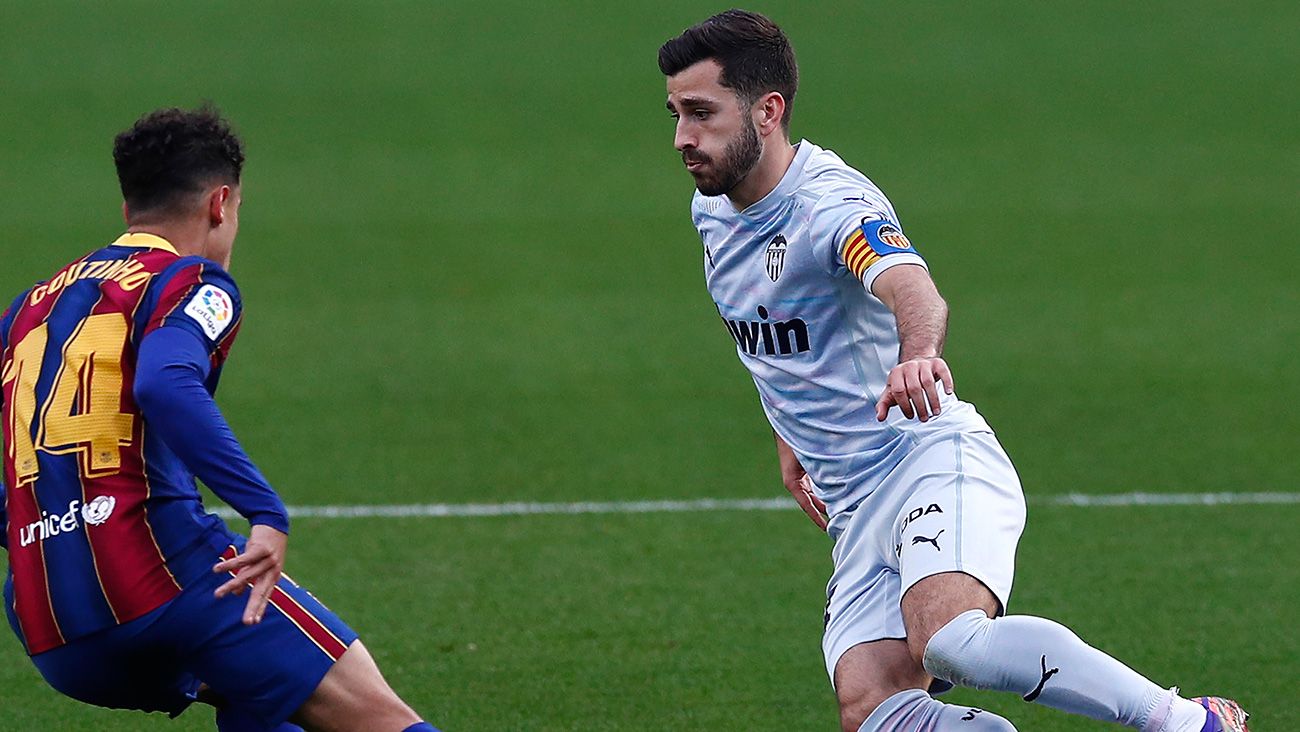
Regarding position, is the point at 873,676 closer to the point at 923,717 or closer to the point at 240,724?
the point at 923,717

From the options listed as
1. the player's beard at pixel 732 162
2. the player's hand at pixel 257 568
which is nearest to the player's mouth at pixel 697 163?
the player's beard at pixel 732 162

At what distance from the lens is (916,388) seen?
13.4ft

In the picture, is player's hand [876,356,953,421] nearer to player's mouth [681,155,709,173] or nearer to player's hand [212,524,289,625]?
player's mouth [681,155,709,173]

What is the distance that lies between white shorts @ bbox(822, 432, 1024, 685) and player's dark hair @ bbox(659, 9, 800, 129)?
1077 mm

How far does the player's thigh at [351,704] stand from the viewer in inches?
163

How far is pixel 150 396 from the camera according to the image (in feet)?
12.6

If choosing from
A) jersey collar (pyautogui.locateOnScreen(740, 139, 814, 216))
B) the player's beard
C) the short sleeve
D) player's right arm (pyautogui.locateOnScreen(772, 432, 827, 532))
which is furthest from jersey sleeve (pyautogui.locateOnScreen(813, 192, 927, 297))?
the short sleeve

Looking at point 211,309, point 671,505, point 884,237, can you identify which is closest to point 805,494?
point 884,237

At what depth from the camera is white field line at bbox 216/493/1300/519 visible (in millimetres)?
8609

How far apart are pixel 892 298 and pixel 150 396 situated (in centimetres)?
179

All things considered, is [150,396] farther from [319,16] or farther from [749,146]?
[319,16]

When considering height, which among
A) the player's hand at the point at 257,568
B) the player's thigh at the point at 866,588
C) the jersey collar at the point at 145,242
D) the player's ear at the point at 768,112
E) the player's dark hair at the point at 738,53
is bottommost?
the player's thigh at the point at 866,588

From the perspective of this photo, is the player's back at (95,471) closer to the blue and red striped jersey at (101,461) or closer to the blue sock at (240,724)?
the blue and red striped jersey at (101,461)

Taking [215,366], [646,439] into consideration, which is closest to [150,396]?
[215,366]
